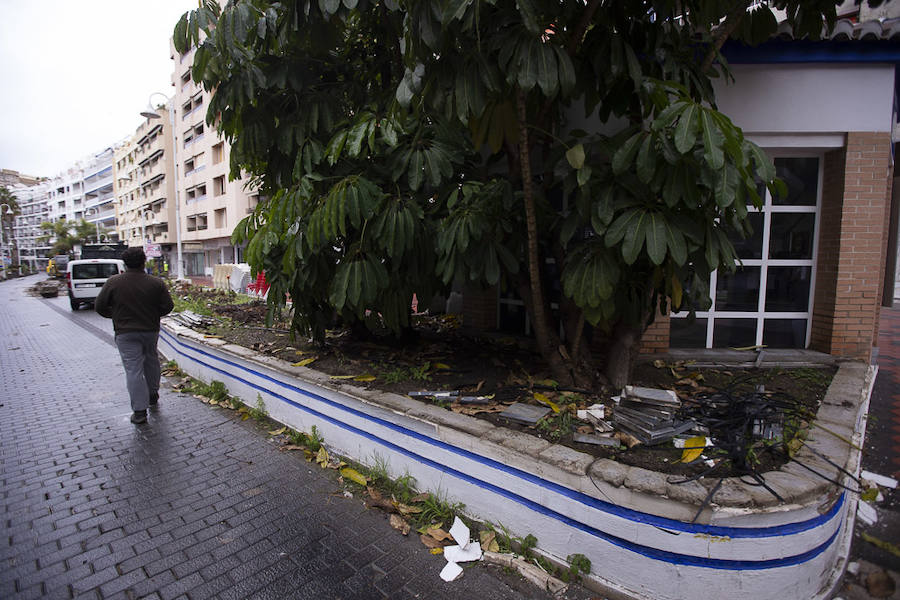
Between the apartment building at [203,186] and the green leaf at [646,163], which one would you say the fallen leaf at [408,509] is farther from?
the apartment building at [203,186]

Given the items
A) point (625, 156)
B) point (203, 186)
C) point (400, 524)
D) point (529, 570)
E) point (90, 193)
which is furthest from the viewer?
point (90, 193)

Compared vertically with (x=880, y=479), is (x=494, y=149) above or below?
above

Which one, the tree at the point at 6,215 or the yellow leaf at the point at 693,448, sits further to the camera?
the tree at the point at 6,215

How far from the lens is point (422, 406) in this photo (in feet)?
11.7

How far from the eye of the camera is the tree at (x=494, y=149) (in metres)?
2.61

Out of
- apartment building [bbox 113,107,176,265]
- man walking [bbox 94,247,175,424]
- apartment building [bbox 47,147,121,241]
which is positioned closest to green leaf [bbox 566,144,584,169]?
man walking [bbox 94,247,175,424]

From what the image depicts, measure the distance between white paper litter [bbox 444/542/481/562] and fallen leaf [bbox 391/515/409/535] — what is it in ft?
1.06

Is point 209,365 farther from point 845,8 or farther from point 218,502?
point 845,8

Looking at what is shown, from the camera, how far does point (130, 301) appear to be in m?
5.06

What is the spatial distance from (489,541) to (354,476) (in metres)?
1.35

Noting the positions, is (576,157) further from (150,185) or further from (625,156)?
(150,185)

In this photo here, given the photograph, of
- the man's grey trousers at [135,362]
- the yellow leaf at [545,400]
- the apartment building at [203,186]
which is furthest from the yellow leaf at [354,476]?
the apartment building at [203,186]

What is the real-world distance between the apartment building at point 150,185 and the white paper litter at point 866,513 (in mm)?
43950

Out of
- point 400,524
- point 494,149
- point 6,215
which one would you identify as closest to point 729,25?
point 494,149
